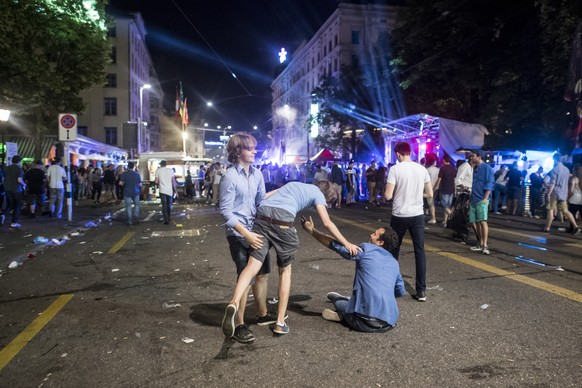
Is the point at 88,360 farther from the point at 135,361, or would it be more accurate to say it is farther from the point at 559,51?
the point at 559,51

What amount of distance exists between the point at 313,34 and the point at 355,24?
1404 centimetres

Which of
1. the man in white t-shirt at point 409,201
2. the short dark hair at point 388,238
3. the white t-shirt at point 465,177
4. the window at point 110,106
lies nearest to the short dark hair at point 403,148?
the man in white t-shirt at point 409,201

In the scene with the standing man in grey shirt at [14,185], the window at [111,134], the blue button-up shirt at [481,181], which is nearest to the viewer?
the blue button-up shirt at [481,181]

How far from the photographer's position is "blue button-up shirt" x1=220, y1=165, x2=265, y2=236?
3961 mm

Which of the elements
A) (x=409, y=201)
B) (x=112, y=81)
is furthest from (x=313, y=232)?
(x=112, y=81)

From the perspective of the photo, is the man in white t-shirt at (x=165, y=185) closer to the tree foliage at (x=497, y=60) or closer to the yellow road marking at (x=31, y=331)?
the yellow road marking at (x=31, y=331)

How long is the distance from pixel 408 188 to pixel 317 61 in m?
64.0

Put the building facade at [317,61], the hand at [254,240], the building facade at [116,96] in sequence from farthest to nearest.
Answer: the building facade at [317,61] < the building facade at [116,96] < the hand at [254,240]

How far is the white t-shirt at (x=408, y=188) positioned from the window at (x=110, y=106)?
5533 centimetres

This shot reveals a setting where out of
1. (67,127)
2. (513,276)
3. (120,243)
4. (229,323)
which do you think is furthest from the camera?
(67,127)

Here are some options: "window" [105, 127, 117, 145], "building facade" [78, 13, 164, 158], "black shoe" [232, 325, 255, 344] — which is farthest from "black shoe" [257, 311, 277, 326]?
"window" [105, 127, 117, 145]

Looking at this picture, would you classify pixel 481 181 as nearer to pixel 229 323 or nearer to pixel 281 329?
pixel 281 329

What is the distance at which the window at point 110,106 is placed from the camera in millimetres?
54844

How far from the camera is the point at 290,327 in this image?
170 inches
